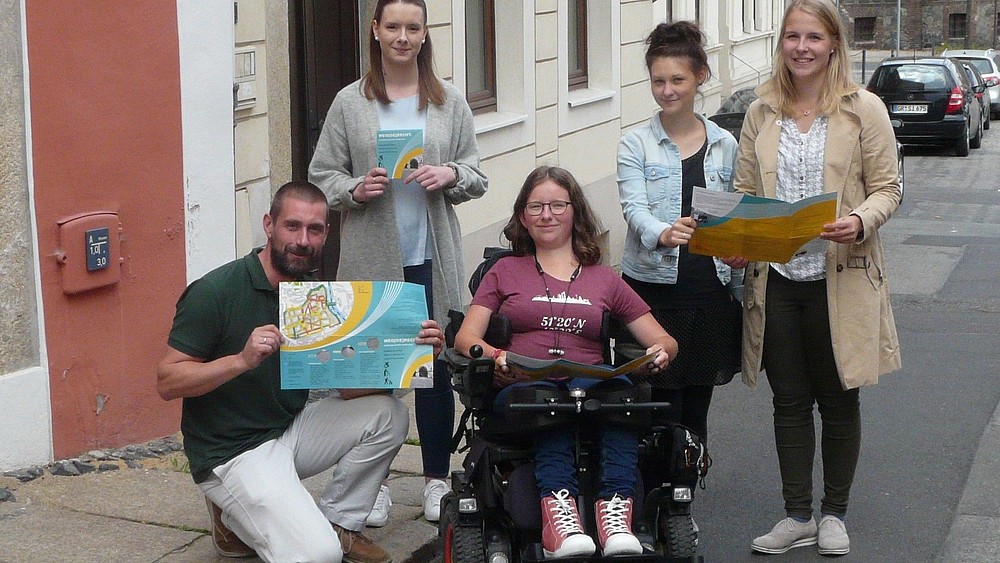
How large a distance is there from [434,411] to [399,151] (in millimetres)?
1072

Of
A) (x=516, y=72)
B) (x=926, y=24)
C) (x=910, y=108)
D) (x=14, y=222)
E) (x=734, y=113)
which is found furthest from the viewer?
(x=926, y=24)

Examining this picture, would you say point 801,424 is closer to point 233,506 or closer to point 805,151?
point 805,151

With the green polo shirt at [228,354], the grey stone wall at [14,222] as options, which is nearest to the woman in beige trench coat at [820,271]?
the green polo shirt at [228,354]

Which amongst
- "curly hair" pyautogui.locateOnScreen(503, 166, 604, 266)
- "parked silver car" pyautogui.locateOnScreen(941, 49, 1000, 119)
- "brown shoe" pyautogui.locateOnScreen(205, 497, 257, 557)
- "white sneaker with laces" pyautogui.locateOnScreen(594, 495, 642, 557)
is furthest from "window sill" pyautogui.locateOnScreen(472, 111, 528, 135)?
"parked silver car" pyautogui.locateOnScreen(941, 49, 1000, 119)

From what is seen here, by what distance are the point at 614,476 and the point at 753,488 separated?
226 cm

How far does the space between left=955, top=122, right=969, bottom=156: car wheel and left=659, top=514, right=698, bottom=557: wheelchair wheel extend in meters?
22.9

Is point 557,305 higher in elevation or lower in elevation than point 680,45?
lower

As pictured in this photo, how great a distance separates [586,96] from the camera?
13578 mm

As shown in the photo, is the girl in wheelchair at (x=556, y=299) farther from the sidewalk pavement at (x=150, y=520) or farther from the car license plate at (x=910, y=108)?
the car license plate at (x=910, y=108)

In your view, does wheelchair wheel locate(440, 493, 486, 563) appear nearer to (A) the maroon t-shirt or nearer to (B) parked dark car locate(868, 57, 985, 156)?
(A) the maroon t-shirt

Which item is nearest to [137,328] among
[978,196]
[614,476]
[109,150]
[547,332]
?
[109,150]

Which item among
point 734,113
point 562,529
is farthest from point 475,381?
point 734,113

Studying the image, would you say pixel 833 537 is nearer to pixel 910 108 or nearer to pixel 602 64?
pixel 602 64

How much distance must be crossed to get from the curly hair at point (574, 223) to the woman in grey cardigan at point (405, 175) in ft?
1.38
